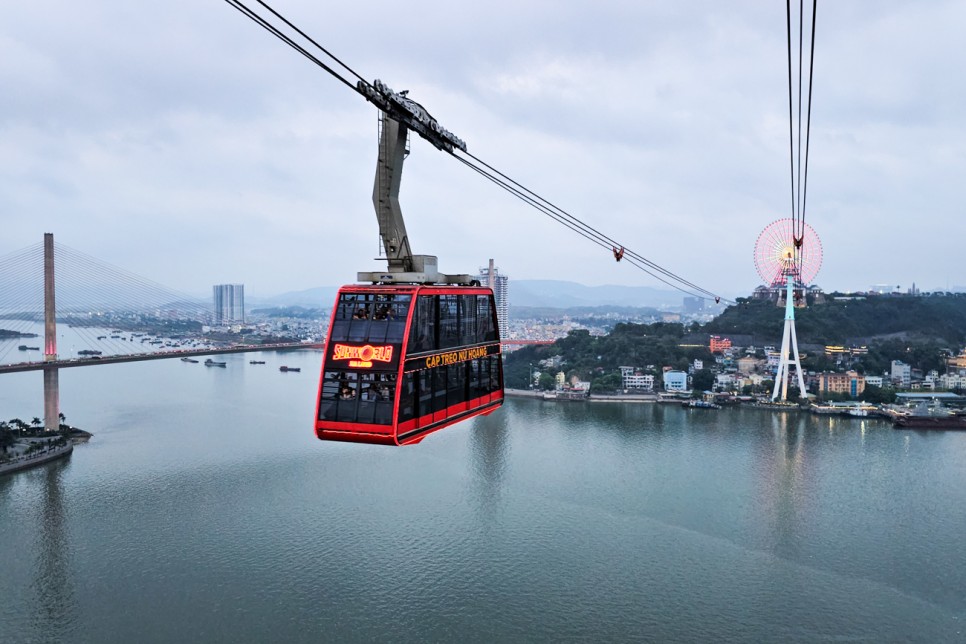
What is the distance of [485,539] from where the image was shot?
965 centimetres

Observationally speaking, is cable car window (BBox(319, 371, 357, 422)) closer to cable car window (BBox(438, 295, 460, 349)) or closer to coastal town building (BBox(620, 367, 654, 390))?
cable car window (BBox(438, 295, 460, 349))

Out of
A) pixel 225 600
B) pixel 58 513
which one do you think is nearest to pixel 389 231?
pixel 225 600

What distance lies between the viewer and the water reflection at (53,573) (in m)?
7.34

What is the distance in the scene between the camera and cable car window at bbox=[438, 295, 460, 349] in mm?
4414

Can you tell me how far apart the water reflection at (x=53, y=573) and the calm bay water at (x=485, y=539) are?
36 millimetres

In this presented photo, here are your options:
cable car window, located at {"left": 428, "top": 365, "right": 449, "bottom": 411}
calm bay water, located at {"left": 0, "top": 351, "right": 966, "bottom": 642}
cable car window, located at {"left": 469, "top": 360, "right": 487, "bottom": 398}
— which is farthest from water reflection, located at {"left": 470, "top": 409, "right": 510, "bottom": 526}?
cable car window, located at {"left": 428, "top": 365, "right": 449, "bottom": 411}

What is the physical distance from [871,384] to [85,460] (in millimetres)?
23338

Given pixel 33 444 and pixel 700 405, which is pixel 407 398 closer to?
pixel 33 444

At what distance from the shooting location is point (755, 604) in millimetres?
7949

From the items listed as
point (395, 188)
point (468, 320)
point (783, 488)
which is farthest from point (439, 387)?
point (783, 488)

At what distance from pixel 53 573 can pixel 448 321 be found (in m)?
7.10

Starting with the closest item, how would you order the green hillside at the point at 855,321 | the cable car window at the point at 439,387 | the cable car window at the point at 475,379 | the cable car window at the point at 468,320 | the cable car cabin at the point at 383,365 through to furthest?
the cable car cabin at the point at 383,365
the cable car window at the point at 439,387
the cable car window at the point at 468,320
the cable car window at the point at 475,379
the green hillside at the point at 855,321

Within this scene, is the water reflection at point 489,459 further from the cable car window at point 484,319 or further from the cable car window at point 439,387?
the cable car window at point 439,387

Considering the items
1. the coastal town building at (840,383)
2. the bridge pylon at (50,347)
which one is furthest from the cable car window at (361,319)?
the coastal town building at (840,383)
